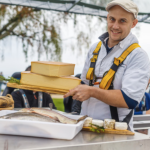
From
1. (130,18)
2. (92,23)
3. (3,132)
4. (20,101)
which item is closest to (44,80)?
(3,132)

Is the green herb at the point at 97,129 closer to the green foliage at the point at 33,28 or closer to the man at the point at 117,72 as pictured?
the man at the point at 117,72

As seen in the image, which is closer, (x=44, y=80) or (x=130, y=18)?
(x=44, y=80)

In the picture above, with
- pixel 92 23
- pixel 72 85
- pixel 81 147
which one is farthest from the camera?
pixel 92 23

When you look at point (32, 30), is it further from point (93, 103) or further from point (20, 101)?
point (93, 103)

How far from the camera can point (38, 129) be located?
131 centimetres

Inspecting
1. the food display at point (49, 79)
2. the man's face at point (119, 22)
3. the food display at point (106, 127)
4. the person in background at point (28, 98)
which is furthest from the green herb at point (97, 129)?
the person in background at point (28, 98)

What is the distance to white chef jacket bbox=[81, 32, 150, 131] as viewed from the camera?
1.72 m

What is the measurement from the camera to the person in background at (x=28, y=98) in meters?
4.14

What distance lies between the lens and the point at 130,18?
196 cm

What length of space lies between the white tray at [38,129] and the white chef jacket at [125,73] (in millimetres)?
619

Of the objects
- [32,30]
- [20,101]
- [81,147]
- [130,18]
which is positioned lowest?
[20,101]

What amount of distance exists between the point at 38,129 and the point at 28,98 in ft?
10.2

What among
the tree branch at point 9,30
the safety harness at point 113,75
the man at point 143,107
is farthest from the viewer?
the tree branch at point 9,30

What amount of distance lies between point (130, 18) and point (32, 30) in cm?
660
